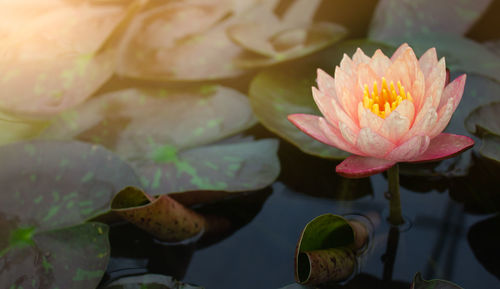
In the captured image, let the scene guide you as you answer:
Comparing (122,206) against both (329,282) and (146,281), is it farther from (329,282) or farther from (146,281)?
(329,282)

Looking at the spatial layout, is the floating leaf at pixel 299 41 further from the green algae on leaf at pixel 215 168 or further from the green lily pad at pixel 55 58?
the green lily pad at pixel 55 58

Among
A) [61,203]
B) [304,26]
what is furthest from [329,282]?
[304,26]

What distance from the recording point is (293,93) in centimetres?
140

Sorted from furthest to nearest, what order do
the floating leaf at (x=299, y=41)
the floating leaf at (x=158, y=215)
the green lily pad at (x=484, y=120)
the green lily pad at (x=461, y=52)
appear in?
the floating leaf at (x=299, y=41)
the green lily pad at (x=461, y=52)
the green lily pad at (x=484, y=120)
the floating leaf at (x=158, y=215)

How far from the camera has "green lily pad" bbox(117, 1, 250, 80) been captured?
60.8 inches

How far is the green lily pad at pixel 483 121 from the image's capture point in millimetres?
1069

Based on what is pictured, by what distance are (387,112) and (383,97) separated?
0.05 metres

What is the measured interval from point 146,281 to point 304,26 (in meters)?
1.14

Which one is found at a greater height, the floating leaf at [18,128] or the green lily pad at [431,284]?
the green lily pad at [431,284]

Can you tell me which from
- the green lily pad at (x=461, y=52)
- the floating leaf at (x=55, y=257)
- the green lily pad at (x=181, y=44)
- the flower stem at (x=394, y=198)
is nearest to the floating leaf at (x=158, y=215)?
the floating leaf at (x=55, y=257)

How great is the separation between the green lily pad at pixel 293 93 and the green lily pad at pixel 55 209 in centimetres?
44

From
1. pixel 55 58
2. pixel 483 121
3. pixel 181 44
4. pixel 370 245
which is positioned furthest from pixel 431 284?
pixel 55 58

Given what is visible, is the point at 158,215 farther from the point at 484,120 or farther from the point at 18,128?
the point at 484,120

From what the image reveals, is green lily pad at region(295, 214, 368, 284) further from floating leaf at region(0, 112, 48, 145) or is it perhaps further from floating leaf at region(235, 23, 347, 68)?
floating leaf at region(0, 112, 48, 145)
